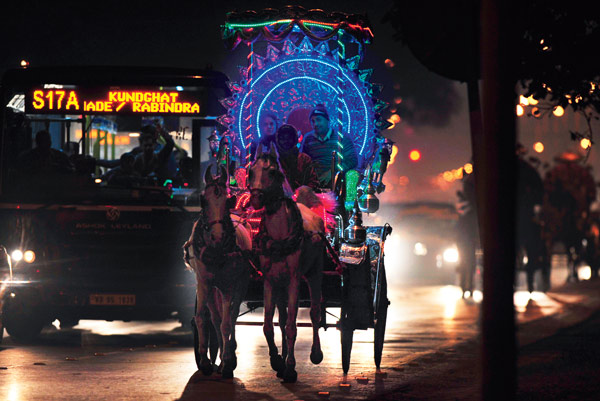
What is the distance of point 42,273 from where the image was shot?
15117 millimetres

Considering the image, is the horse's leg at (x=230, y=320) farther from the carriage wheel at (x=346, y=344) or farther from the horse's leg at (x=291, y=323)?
the carriage wheel at (x=346, y=344)

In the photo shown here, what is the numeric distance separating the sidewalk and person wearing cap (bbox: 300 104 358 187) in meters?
2.35

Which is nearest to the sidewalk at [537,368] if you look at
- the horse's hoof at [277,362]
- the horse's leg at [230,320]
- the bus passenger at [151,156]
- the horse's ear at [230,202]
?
the horse's hoof at [277,362]

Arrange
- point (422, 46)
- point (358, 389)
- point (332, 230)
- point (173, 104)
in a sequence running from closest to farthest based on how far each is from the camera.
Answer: point (422, 46) → point (358, 389) → point (332, 230) → point (173, 104)

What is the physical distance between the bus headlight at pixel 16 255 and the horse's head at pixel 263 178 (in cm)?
555

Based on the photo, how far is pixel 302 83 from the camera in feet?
42.8

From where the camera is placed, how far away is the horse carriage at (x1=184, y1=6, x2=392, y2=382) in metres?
Answer: 10.8

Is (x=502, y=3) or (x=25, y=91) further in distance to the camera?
(x=25, y=91)

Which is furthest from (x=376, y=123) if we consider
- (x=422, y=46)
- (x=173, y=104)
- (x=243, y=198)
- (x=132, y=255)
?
(x=422, y=46)

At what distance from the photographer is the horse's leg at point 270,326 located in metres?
10.9

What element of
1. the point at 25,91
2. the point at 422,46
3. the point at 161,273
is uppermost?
the point at 25,91

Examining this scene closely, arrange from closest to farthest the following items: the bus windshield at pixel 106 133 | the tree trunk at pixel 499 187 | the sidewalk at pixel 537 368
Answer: the tree trunk at pixel 499 187 < the sidewalk at pixel 537 368 < the bus windshield at pixel 106 133

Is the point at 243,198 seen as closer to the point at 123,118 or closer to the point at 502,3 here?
the point at 123,118

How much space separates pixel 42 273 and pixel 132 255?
1.17 m
